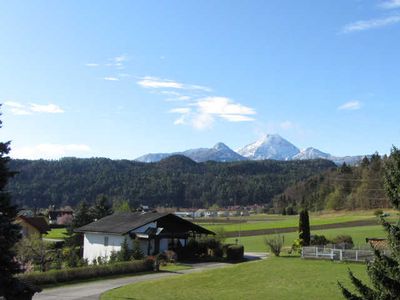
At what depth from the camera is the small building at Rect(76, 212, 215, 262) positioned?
153ft

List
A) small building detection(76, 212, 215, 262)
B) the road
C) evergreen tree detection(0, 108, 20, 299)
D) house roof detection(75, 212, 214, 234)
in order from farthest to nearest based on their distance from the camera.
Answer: house roof detection(75, 212, 214, 234) < small building detection(76, 212, 215, 262) < the road < evergreen tree detection(0, 108, 20, 299)

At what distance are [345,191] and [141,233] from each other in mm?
106721

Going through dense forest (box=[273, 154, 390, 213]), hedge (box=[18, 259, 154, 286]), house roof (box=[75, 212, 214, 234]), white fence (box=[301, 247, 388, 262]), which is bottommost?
hedge (box=[18, 259, 154, 286])

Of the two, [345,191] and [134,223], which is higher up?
[345,191]

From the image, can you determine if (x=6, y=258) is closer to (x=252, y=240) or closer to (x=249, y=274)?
(x=249, y=274)

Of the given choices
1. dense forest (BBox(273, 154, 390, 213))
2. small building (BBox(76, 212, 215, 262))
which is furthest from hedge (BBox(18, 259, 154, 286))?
dense forest (BBox(273, 154, 390, 213))

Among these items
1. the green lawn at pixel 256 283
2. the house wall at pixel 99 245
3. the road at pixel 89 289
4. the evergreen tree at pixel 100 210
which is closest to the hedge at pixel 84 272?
the road at pixel 89 289

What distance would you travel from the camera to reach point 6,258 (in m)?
15.5

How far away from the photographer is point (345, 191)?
467 ft

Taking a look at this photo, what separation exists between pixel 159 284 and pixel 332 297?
38.5 feet

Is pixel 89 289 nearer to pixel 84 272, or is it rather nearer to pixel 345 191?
pixel 84 272

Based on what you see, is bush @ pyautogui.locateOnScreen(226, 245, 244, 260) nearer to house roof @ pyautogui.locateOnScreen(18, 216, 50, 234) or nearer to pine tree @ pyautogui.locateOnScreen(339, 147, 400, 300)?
pine tree @ pyautogui.locateOnScreen(339, 147, 400, 300)

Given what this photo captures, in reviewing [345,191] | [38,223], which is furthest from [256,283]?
[345,191]

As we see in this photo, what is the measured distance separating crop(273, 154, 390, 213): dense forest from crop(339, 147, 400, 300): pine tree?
9387 centimetres
